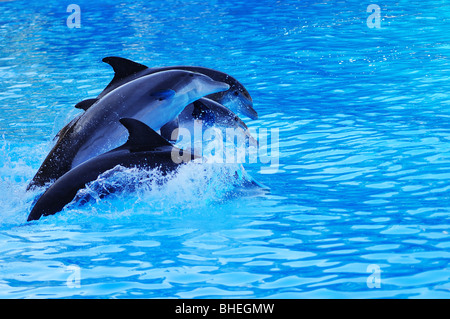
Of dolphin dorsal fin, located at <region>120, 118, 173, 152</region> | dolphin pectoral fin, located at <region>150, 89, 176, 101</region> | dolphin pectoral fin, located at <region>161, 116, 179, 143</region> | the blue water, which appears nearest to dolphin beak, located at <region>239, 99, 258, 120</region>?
the blue water

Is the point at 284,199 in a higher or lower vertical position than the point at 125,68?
lower

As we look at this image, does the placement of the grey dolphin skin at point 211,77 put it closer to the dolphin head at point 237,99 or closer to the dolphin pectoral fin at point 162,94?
the dolphin head at point 237,99

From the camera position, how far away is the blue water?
4469mm

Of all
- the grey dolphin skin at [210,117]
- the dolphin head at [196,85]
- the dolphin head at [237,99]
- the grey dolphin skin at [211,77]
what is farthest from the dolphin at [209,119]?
the dolphin head at [196,85]

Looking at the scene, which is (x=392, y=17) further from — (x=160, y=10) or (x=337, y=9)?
(x=160, y=10)

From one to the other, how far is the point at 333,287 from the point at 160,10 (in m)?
15.7

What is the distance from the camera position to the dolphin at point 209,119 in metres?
7.58

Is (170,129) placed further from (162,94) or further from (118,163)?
(118,163)

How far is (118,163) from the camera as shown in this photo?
18.6ft

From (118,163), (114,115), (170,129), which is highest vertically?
(170,129)

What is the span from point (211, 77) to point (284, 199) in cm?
231

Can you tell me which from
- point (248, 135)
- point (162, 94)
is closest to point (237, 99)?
point (248, 135)

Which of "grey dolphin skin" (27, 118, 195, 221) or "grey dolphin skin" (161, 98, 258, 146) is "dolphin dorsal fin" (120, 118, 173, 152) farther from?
"grey dolphin skin" (161, 98, 258, 146)

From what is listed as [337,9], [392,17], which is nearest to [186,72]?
[392,17]
